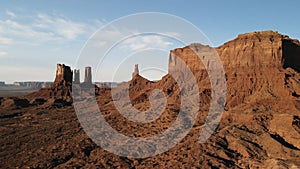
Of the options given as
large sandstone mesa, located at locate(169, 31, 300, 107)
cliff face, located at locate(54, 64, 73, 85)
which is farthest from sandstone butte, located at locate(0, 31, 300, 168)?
cliff face, located at locate(54, 64, 73, 85)

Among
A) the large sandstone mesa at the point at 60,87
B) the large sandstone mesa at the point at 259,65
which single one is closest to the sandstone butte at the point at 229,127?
the large sandstone mesa at the point at 259,65

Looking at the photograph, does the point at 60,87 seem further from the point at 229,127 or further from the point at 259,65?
the point at 229,127

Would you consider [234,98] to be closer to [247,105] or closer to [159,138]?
[247,105]

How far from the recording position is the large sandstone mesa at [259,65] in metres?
36.9

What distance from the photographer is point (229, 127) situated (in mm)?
27828

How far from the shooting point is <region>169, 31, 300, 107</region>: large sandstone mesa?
121 feet

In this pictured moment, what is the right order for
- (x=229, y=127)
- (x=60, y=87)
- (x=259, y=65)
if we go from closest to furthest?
(x=229, y=127), (x=259, y=65), (x=60, y=87)

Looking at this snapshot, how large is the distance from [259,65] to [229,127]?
63.4ft

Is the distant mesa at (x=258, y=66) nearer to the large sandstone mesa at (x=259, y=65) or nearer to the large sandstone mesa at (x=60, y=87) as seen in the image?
the large sandstone mesa at (x=259, y=65)

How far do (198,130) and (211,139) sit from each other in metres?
3.60

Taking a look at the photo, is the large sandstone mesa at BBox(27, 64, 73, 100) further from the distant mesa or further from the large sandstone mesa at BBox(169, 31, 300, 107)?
the large sandstone mesa at BBox(169, 31, 300, 107)

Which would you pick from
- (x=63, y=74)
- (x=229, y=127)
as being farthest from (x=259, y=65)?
(x=63, y=74)

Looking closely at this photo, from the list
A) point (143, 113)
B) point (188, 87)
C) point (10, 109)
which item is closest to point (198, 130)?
point (143, 113)

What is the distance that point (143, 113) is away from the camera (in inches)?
1598
